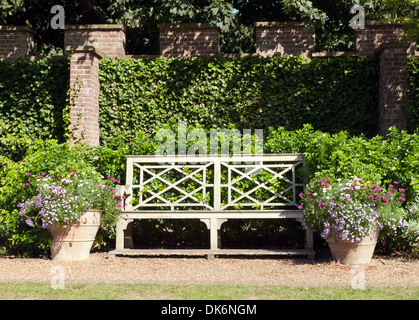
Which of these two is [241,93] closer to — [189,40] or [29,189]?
[189,40]

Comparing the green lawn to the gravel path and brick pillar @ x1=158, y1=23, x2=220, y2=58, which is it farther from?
brick pillar @ x1=158, y1=23, x2=220, y2=58

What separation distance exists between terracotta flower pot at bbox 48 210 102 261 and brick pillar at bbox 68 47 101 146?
2214mm

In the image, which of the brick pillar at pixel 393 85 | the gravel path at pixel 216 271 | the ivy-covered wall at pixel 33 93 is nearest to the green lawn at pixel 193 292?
the gravel path at pixel 216 271

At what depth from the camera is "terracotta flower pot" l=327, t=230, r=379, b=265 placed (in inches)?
214

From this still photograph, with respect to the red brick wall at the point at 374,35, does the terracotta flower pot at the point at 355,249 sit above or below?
below

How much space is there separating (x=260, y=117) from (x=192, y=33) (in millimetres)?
2037

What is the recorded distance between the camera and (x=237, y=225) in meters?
6.73

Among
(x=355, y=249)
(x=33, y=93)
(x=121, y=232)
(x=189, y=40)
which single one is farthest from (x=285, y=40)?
(x=33, y=93)

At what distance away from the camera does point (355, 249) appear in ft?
17.8

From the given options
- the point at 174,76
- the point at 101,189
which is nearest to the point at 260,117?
the point at 174,76

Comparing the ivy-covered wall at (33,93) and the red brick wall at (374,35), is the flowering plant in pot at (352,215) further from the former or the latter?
the ivy-covered wall at (33,93)

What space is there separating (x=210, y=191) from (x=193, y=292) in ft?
8.36

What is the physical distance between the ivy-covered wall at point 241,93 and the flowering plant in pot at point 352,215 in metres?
2.56

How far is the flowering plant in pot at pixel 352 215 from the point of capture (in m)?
5.29
